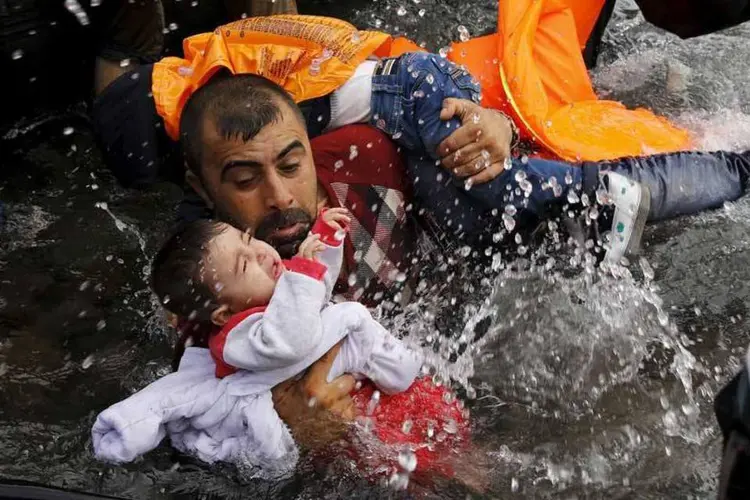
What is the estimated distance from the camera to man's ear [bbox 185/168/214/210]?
9.06 feet

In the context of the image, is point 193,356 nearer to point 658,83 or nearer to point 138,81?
point 138,81

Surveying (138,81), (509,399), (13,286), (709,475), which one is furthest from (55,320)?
(709,475)

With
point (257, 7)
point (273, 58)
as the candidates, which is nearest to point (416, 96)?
point (273, 58)

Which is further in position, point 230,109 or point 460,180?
point 460,180

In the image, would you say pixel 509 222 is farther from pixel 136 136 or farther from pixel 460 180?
pixel 136 136

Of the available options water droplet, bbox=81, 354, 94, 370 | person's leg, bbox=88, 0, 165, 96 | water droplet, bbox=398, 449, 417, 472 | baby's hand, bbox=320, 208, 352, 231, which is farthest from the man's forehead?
person's leg, bbox=88, 0, 165, 96

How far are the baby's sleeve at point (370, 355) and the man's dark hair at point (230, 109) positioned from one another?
0.60 m

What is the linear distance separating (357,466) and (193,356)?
1.64 ft

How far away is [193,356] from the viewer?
7.95ft

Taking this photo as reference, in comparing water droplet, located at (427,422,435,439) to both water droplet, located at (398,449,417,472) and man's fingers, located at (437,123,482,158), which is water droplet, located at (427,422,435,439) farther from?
man's fingers, located at (437,123,482,158)

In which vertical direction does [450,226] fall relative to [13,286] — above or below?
above

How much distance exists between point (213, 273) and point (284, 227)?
384 millimetres

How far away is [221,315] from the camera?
7.50 ft

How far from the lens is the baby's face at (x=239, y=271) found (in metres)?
2.24
